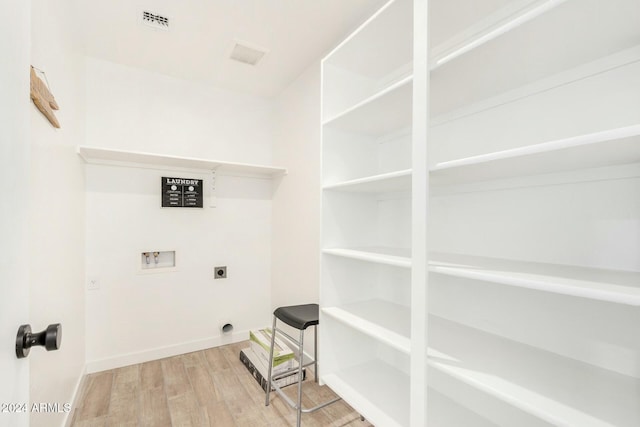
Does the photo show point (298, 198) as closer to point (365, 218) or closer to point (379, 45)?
point (365, 218)

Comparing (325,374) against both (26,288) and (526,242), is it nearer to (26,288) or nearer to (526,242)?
(526,242)

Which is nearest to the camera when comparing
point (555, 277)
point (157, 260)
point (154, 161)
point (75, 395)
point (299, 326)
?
point (555, 277)

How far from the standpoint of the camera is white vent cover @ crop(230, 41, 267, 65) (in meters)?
2.25

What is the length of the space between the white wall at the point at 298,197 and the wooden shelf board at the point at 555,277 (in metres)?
1.44

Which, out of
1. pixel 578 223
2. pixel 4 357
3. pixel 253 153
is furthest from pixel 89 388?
pixel 578 223

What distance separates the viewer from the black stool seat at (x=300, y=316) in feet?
5.81

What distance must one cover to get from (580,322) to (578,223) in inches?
13.0

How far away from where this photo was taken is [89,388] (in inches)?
84.4

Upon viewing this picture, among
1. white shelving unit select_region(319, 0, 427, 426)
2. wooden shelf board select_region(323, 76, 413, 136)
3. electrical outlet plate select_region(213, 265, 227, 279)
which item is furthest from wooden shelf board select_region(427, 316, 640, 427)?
electrical outlet plate select_region(213, 265, 227, 279)

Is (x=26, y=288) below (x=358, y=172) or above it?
below

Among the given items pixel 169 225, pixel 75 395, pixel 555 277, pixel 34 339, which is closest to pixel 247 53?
pixel 169 225

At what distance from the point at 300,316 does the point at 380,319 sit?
61 centimetres

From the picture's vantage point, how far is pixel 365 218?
1.77 metres

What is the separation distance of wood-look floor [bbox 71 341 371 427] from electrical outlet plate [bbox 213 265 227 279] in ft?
2.51
